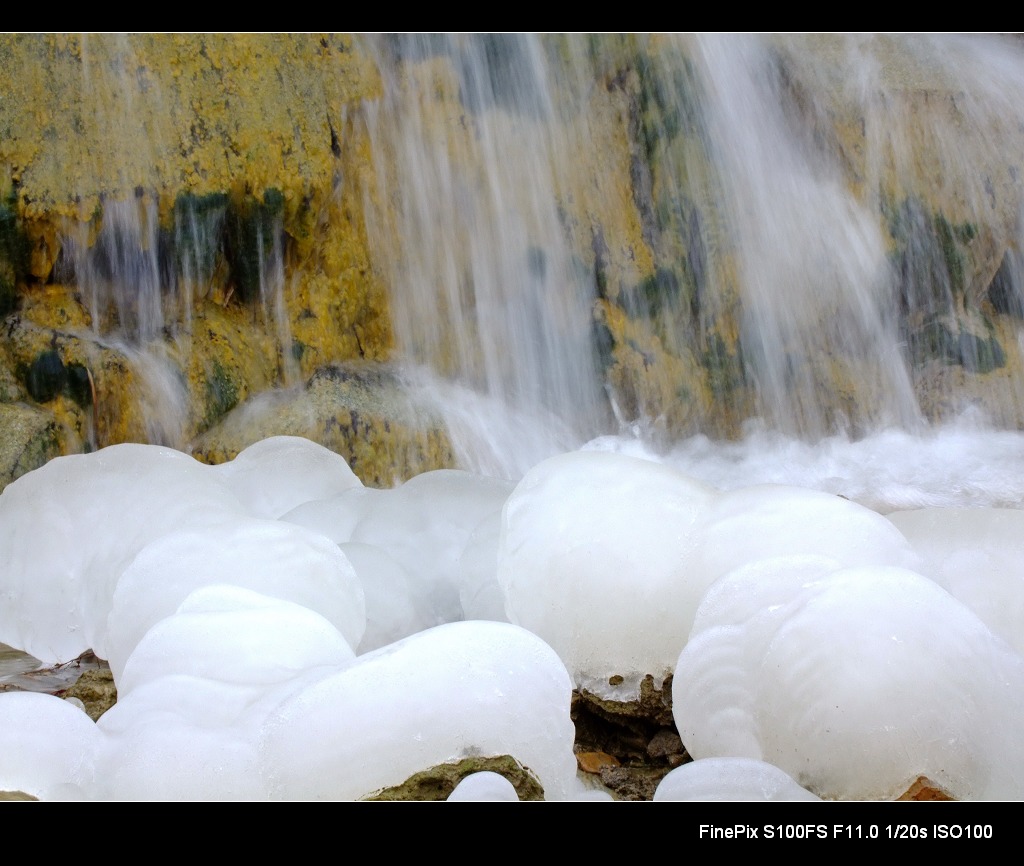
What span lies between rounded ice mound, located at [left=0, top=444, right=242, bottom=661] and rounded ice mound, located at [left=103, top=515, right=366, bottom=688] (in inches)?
10.2

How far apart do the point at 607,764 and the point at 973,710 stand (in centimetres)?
74

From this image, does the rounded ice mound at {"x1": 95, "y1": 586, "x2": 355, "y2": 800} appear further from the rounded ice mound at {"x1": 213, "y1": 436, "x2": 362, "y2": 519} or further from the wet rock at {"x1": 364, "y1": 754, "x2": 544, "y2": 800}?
the rounded ice mound at {"x1": 213, "y1": 436, "x2": 362, "y2": 519}

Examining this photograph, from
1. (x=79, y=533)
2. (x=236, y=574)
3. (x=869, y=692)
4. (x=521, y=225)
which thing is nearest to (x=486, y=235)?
(x=521, y=225)

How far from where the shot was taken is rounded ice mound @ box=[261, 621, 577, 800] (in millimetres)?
1638

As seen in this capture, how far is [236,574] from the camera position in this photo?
240 cm

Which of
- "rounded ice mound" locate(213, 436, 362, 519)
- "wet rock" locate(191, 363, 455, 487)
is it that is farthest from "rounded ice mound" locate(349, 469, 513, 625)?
"wet rock" locate(191, 363, 455, 487)

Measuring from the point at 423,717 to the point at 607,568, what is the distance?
80cm

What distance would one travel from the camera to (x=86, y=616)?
2.79 meters

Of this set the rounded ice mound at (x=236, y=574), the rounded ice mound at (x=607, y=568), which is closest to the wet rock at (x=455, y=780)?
the rounded ice mound at (x=607, y=568)

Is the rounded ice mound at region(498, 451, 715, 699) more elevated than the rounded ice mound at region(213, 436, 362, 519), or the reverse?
the rounded ice mound at region(213, 436, 362, 519)

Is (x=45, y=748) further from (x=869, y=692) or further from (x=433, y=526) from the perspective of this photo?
(x=433, y=526)

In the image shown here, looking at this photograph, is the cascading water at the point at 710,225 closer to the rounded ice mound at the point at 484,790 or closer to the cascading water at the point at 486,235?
the cascading water at the point at 486,235

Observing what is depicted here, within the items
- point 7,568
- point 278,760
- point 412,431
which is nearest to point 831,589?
point 278,760

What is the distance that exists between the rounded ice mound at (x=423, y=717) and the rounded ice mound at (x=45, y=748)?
31 centimetres
